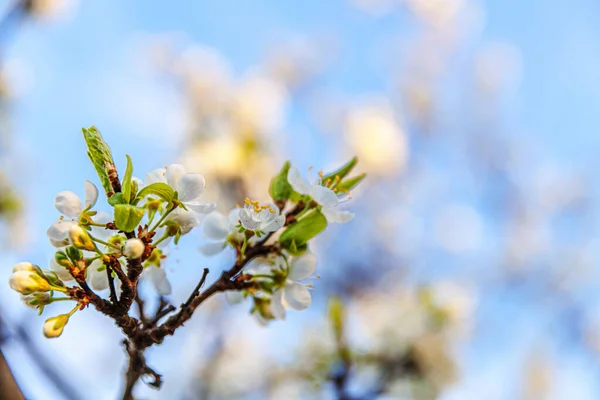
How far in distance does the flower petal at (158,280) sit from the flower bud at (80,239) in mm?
178

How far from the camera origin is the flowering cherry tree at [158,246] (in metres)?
Result: 0.79

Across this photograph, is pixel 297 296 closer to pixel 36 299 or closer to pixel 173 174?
pixel 173 174

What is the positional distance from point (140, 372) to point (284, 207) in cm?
40

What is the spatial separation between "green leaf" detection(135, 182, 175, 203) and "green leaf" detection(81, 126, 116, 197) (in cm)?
5

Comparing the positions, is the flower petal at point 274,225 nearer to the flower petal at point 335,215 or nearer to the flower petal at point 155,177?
the flower petal at point 335,215

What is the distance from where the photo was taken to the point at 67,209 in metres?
0.83

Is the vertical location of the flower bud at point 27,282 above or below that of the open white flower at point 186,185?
below

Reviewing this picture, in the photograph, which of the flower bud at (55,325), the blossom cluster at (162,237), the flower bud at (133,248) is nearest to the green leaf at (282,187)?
the blossom cluster at (162,237)

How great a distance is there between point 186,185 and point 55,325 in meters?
0.30

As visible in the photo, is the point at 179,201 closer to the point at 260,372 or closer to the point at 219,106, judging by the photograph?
the point at 260,372

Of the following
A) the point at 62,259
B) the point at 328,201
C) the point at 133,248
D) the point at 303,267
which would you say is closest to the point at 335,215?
the point at 328,201

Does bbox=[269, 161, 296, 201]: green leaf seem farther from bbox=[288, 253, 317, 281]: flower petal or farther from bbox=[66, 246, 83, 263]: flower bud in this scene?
bbox=[66, 246, 83, 263]: flower bud

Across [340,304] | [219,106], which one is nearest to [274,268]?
[340,304]

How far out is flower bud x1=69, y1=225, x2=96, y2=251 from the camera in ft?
2.60
